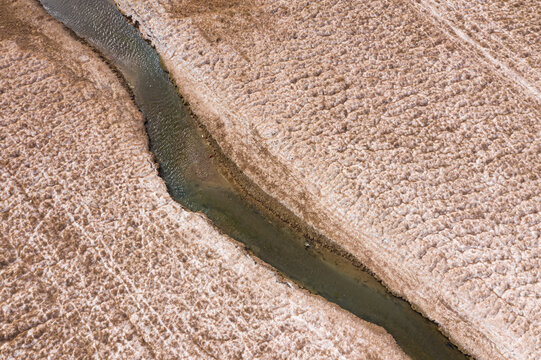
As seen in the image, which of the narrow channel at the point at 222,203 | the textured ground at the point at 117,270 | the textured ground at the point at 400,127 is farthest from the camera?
the narrow channel at the point at 222,203

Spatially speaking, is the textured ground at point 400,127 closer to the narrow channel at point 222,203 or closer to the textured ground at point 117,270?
the narrow channel at point 222,203

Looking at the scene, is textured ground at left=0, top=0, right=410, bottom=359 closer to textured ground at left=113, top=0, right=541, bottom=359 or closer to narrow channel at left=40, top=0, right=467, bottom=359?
narrow channel at left=40, top=0, right=467, bottom=359

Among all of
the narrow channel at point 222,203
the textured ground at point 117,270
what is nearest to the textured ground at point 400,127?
the narrow channel at point 222,203

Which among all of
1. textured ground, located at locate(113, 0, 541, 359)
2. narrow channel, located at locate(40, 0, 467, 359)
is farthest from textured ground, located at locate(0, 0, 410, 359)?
textured ground, located at locate(113, 0, 541, 359)

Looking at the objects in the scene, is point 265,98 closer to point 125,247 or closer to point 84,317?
point 125,247

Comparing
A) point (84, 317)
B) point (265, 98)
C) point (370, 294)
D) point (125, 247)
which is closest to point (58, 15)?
point (265, 98)

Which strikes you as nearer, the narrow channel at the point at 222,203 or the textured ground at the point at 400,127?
the textured ground at the point at 400,127

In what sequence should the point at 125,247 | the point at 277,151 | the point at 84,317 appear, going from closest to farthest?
the point at 84,317 < the point at 125,247 < the point at 277,151
